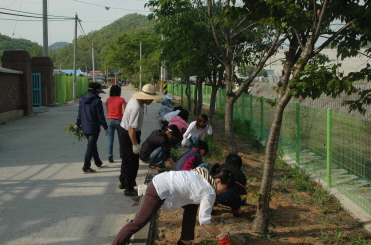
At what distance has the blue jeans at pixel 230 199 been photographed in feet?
18.2

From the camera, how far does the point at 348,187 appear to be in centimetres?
658

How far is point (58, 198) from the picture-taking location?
6.21 m

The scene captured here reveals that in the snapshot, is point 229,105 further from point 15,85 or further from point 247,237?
point 15,85

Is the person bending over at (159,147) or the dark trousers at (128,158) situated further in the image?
the person bending over at (159,147)

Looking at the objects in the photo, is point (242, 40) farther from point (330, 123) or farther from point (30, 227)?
point (30, 227)

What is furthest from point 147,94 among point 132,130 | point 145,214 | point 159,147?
point 145,214

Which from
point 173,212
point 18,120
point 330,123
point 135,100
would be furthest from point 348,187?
point 18,120

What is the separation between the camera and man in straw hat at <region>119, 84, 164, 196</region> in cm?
595

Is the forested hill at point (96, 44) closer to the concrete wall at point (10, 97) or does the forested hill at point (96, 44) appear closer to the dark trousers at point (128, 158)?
the concrete wall at point (10, 97)

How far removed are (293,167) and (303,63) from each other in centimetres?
480

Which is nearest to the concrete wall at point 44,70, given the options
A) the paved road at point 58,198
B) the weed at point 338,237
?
the paved road at point 58,198

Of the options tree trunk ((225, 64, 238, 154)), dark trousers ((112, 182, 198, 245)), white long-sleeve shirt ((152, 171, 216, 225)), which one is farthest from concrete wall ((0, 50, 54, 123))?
white long-sleeve shirt ((152, 171, 216, 225))

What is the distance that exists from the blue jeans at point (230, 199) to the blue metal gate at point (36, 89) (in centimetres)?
2037

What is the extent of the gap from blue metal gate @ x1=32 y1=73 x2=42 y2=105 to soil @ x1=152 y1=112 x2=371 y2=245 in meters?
19.8
